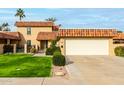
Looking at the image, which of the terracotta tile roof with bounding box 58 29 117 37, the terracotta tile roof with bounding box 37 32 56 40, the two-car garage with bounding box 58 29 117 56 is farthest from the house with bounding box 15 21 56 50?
the two-car garage with bounding box 58 29 117 56

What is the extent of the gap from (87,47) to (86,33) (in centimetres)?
186

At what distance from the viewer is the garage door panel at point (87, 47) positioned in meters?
40.3

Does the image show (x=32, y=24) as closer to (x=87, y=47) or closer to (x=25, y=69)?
(x=87, y=47)

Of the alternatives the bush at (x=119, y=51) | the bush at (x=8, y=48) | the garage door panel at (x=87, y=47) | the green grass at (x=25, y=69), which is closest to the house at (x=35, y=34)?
the bush at (x=8, y=48)

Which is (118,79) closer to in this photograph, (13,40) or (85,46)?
(85,46)

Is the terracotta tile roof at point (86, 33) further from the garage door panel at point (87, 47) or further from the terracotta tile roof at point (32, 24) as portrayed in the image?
the terracotta tile roof at point (32, 24)

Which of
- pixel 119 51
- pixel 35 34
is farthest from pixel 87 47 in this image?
pixel 35 34

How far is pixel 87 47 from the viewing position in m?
40.6

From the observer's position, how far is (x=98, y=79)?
16.1 m

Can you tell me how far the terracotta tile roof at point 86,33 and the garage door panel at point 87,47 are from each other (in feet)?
2.43
